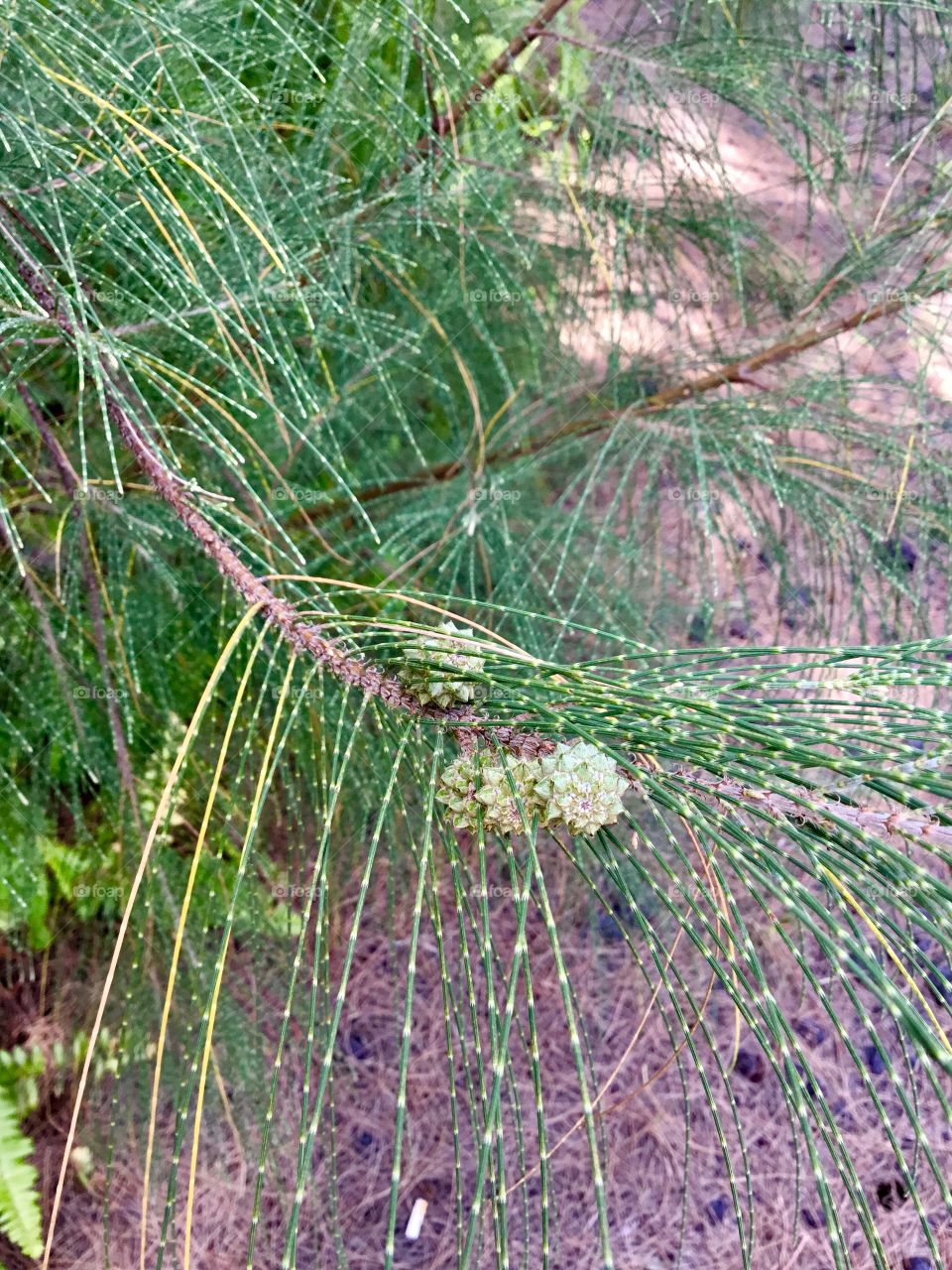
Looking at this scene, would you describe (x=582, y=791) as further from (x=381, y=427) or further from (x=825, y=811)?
(x=381, y=427)

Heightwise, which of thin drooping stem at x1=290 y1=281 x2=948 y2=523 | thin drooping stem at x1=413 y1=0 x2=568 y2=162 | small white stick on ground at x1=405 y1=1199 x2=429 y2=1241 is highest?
thin drooping stem at x1=413 y1=0 x2=568 y2=162

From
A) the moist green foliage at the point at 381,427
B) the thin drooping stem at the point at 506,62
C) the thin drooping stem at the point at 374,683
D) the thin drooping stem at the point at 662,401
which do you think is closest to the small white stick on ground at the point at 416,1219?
the moist green foliage at the point at 381,427

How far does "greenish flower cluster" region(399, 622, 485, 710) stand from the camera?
1.44 ft

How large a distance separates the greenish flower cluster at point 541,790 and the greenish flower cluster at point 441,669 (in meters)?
0.04

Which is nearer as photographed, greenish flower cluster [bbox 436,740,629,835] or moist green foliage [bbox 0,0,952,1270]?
greenish flower cluster [bbox 436,740,629,835]

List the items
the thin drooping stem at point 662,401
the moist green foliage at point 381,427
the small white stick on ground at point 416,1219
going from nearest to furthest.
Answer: the moist green foliage at point 381,427 → the thin drooping stem at point 662,401 → the small white stick on ground at point 416,1219

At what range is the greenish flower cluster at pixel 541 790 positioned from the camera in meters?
0.40

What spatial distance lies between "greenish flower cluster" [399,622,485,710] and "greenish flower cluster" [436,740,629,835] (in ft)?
0.12

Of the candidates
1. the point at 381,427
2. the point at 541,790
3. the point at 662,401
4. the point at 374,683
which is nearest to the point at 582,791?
the point at 541,790

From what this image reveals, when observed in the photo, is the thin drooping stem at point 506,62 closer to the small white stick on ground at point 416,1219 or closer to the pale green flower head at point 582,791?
the pale green flower head at point 582,791

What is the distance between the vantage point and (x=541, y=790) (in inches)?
16.3

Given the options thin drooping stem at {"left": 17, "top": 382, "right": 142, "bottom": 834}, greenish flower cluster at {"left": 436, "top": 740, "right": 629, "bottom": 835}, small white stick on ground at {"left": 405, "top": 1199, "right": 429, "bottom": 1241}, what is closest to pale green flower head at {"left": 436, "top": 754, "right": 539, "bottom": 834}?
greenish flower cluster at {"left": 436, "top": 740, "right": 629, "bottom": 835}

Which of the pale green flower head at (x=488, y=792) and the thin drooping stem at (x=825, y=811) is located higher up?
the thin drooping stem at (x=825, y=811)

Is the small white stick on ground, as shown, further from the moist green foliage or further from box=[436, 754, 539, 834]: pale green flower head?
box=[436, 754, 539, 834]: pale green flower head
